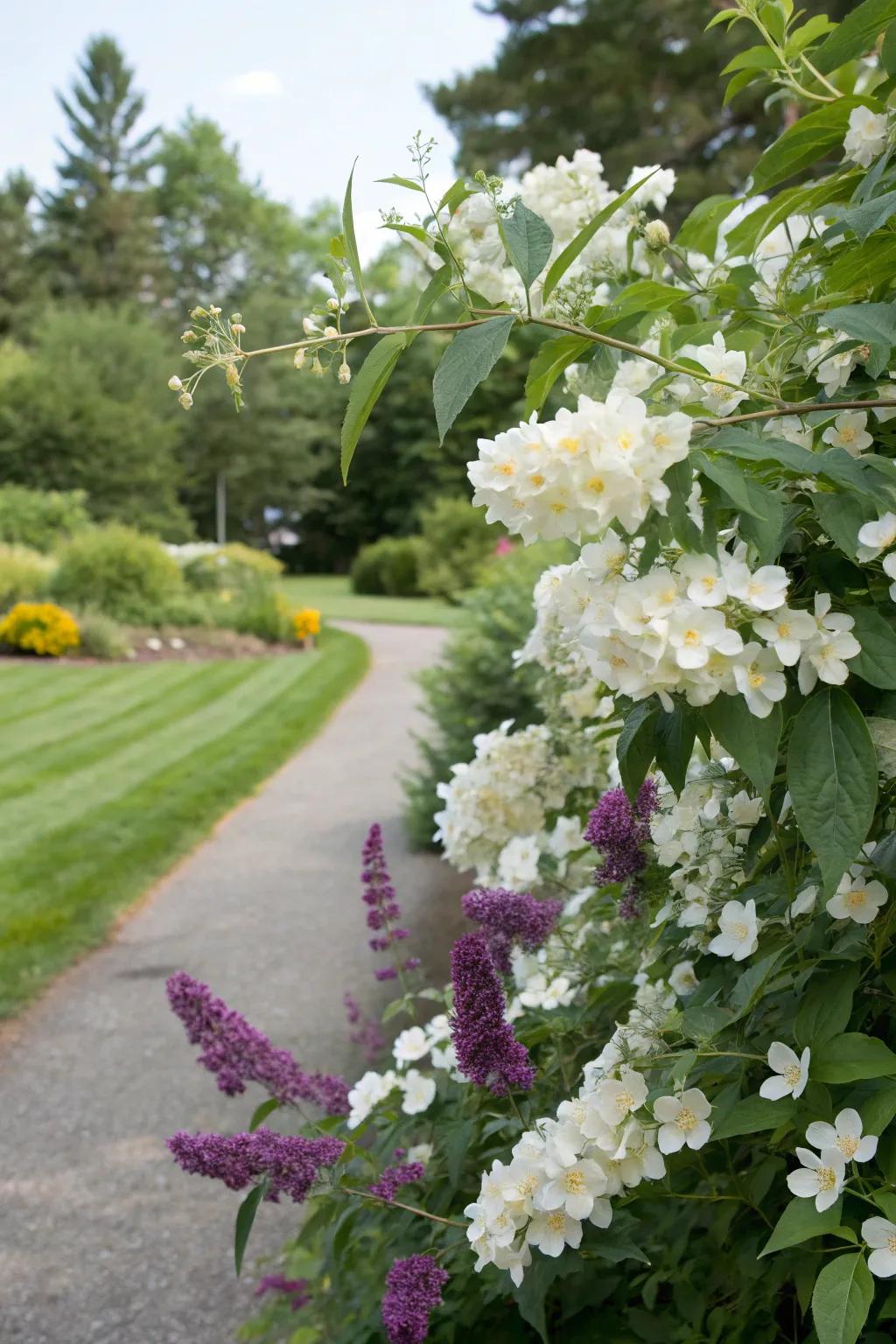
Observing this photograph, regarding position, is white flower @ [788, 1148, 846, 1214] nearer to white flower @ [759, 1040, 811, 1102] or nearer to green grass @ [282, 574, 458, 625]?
white flower @ [759, 1040, 811, 1102]

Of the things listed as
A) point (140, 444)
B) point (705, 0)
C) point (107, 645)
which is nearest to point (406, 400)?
point (140, 444)

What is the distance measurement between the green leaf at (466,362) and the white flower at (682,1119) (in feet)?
2.21

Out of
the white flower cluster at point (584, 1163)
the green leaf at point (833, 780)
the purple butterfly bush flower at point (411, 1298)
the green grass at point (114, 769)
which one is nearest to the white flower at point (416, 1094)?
the purple butterfly bush flower at point (411, 1298)

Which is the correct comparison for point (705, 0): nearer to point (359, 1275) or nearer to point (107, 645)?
point (107, 645)

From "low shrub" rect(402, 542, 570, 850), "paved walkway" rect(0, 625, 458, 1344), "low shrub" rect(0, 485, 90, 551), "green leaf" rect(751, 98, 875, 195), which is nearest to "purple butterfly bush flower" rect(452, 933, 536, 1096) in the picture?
"green leaf" rect(751, 98, 875, 195)

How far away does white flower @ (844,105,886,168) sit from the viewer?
50.8 inches

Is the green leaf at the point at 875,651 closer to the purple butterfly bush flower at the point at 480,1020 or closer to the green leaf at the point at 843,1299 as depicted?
the green leaf at the point at 843,1299

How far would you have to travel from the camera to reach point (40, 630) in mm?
12508

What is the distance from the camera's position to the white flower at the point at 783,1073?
3.53 feet

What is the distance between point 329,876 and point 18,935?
5.58 feet

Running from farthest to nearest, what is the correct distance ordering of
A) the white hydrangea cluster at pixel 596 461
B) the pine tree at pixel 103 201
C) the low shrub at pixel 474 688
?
1. the pine tree at pixel 103 201
2. the low shrub at pixel 474 688
3. the white hydrangea cluster at pixel 596 461

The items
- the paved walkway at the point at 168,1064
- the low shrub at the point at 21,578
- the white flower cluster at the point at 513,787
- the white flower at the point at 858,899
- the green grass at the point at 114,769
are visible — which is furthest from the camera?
the low shrub at the point at 21,578

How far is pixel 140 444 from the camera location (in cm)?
2641

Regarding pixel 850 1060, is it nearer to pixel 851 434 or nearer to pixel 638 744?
pixel 638 744
